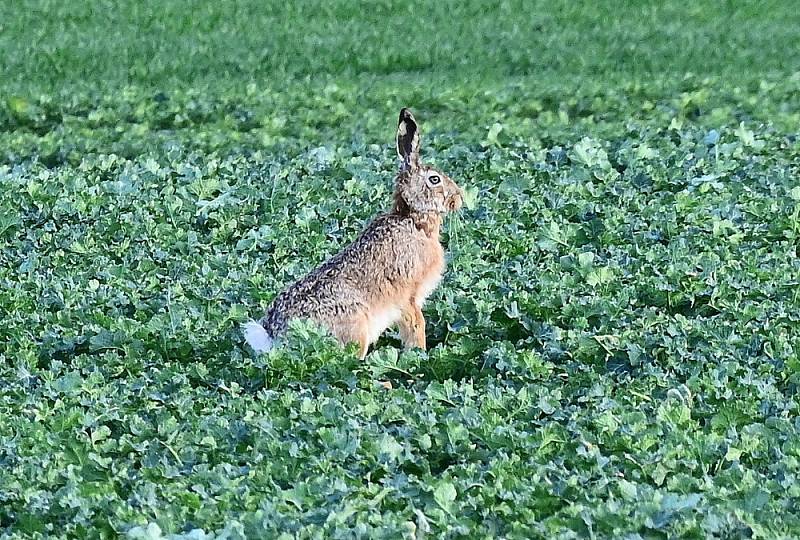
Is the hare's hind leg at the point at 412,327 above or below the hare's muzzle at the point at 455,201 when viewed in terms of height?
below

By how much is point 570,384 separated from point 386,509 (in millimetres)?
1567

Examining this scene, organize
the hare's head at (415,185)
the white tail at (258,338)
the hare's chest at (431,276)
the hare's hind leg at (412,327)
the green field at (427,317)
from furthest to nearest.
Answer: the hare's head at (415,185) → the hare's chest at (431,276) → the hare's hind leg at (412,327) → the white tail at (258,338) → the green field at (427,317)

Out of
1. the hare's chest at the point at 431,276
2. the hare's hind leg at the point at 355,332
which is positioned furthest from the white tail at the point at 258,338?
the hare's chest at the point at 431,276

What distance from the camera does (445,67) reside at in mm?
19031

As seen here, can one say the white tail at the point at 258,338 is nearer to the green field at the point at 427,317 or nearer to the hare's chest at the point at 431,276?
the green field at the point at 427,317

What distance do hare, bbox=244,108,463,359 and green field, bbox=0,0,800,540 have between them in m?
0.21

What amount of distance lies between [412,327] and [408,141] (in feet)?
3.50

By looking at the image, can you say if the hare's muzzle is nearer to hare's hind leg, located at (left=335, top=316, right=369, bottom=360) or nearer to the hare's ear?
the hare's ear

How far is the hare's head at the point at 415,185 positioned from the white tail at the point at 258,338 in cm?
111

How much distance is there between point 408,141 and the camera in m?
8.08

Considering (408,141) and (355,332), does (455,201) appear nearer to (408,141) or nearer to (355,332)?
(408,141)

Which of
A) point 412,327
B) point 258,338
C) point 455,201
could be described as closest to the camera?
point 258,338

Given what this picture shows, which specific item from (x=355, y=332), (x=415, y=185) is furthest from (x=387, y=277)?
(x=415, y=185)

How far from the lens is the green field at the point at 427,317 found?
5.39 meters
